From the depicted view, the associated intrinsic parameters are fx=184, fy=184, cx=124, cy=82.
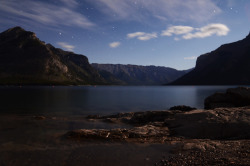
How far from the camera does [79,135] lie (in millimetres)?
18625

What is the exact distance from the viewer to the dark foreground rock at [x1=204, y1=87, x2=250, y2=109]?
33.2m

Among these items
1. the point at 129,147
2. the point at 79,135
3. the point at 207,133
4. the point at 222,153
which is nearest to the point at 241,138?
the point at 207,133

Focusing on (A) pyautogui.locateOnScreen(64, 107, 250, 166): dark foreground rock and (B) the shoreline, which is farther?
(B) the shoreline

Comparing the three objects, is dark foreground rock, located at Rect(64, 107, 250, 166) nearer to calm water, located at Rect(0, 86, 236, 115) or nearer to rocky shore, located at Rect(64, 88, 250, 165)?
rocky shore, located at Rect(64, 88, 250, 165)

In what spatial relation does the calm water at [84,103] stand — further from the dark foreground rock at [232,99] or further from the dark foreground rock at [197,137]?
the dark foreground rock at [197,137]

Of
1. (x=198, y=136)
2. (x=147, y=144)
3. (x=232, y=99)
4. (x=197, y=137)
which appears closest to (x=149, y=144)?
(x=147, y=144)

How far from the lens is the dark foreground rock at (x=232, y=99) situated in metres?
33.2

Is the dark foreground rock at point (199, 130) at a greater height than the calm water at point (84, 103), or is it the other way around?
the dark foreground rock at point (199, 130)

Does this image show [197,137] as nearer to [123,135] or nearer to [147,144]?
[147,144]

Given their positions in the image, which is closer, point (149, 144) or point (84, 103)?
point (149, 144)

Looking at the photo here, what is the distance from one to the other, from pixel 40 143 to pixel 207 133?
52.8ft

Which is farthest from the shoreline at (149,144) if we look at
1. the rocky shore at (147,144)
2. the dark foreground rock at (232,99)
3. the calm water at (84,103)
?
the calm water at (84,103)

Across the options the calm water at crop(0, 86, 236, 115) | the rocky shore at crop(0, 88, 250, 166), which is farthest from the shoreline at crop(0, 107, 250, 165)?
the calm water at crop(0, 86, 236, 115)

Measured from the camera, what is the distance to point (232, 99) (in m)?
35.6
